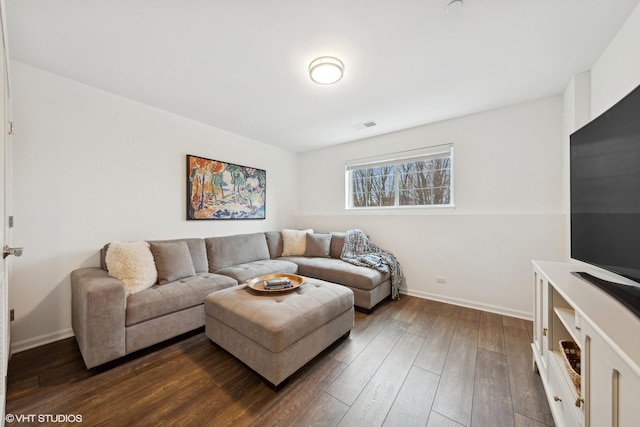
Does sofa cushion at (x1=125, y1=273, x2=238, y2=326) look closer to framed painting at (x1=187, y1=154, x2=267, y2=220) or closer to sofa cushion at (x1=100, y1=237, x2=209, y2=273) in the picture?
sofa cushion at (x1=100, y1=237, x2=209, y2=273)

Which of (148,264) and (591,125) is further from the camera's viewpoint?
(148,264)

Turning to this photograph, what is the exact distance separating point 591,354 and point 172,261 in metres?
2.82

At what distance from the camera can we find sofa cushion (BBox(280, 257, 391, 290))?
263cm

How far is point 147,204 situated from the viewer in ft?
8.50

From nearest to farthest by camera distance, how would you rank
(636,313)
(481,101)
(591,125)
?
(636,313), (591,125), (481,101)

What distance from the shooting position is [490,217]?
2643mm

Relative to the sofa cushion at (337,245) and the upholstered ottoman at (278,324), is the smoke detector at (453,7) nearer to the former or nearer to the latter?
the upholstered ottoman at (278,324)

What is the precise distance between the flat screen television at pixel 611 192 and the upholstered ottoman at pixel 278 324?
4.96ft

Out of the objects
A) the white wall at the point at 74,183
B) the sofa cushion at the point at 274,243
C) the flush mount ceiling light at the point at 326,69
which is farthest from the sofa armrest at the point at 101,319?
the flush mount ceiling light at the point at 326,69

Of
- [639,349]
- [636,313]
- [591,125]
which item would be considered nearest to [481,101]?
[591,125]

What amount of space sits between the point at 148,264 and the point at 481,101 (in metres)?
3.66

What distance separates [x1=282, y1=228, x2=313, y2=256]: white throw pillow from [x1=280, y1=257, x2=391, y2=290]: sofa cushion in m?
0.38

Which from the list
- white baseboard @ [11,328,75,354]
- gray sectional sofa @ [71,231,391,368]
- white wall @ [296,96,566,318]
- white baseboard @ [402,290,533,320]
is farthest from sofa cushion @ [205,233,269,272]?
white baseboard @ [402,290,533,320]

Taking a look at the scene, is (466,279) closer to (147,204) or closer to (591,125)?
(591,125)
